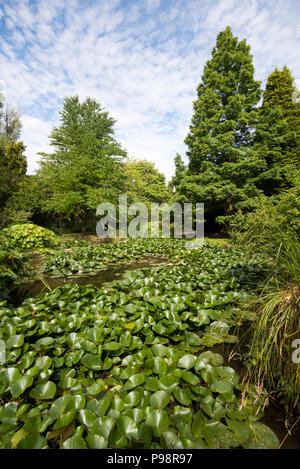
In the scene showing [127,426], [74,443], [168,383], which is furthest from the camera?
[168,383]

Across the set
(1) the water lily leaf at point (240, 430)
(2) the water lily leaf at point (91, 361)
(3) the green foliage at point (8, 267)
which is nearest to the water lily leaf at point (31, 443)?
(2) the water lily leaf at point (91, 361)

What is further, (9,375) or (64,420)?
(9,375)

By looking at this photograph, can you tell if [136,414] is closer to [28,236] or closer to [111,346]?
[111,346]

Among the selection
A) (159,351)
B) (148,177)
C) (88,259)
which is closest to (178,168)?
(88,259)

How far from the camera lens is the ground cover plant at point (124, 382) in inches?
33.8

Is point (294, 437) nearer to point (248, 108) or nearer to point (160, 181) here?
point (248, 108)

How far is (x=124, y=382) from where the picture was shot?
4.10 feet

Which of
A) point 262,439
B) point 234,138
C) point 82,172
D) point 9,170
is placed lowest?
point 262,439

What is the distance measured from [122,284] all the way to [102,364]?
153 cm

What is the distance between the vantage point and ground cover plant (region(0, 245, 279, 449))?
86cm

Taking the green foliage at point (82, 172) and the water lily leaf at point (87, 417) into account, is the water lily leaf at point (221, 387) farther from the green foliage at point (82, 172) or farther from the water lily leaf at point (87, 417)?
the green foliage at point (82, 172)

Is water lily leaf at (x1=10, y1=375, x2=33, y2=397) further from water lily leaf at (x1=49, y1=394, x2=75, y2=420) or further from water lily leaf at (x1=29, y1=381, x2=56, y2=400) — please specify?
water lily leaf at (x1=49, y1=394, x2=75, y2=420)

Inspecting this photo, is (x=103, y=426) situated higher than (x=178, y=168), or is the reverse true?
(x=178, y=168)
